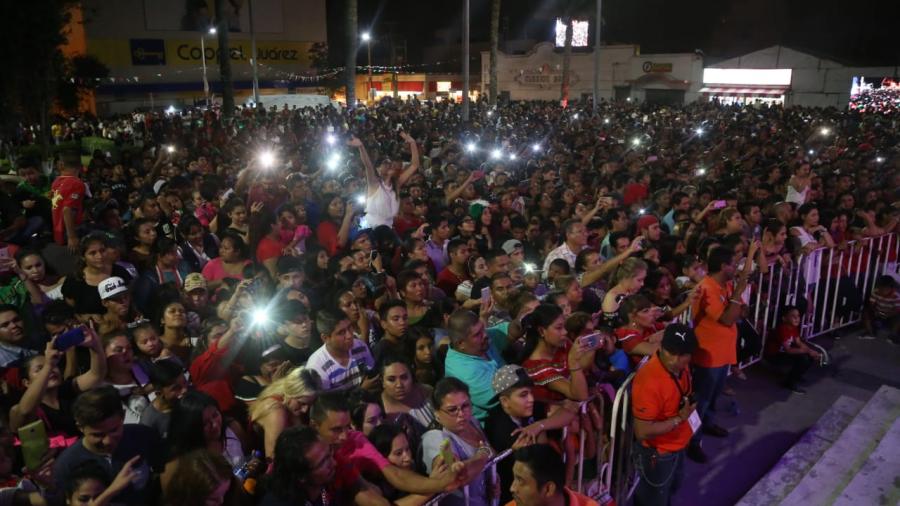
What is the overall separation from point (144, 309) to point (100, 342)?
1666mm

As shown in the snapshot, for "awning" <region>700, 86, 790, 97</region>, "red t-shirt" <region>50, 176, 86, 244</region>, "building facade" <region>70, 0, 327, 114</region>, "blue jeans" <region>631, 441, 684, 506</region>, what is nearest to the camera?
"blue jeans" <region>631, 441, 684, 506</region>

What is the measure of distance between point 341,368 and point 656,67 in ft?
155

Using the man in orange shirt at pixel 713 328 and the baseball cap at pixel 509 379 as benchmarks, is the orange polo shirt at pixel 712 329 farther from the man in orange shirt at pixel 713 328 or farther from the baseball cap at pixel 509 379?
the baseball cap at pixel 509 379

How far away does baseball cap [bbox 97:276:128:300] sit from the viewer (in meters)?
4.95

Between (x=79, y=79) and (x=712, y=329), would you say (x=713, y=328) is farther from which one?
(x=79, y=79)

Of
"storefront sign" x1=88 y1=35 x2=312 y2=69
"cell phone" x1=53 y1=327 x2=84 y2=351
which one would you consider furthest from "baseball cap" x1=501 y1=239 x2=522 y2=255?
"storefront sign" x1=88 y1=35 x2=312 y2=69

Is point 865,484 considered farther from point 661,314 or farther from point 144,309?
point 144,309

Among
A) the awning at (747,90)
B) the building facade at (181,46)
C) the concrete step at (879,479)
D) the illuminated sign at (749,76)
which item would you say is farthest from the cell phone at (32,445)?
the illuminated sign at (749,76)

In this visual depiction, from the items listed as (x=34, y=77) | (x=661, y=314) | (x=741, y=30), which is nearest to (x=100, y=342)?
(x=661, y=314)

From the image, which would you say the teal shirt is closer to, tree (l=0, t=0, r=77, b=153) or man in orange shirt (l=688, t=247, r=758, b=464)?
man in orange shirt (l=688, t=247, r=758, b=464)

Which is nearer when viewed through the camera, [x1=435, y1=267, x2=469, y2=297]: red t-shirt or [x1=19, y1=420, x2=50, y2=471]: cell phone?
[x1=19, y1=420, x2=50, y2=471]: cell phone

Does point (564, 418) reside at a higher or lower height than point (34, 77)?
lower

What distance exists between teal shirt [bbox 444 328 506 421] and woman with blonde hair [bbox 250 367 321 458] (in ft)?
2.96

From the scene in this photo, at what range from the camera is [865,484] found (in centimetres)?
455
